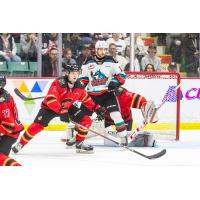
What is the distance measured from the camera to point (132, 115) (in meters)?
6.26

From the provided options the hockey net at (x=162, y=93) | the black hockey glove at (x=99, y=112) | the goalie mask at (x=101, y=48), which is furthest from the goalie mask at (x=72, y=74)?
the hockey net at (x=162, y=93)

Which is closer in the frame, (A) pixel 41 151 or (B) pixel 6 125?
(B) pixel 6 125

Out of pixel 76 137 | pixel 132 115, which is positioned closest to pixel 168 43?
pixel 132 115

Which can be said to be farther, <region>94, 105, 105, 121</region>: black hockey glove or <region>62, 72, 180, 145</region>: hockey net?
<region>62, 72, 180, 145</region>: hockey net

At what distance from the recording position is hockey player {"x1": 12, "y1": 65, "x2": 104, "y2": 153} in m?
5.56

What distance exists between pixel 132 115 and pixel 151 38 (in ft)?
5.85

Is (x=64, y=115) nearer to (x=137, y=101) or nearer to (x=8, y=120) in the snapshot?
(x=8, y=120)

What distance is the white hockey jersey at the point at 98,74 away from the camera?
5.78 metres

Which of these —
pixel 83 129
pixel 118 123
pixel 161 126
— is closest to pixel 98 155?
pixel 83 129

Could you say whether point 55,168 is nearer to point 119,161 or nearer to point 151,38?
point 119,161

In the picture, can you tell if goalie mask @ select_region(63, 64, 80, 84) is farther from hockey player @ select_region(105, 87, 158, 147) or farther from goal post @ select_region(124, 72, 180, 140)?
goal post @ select_region(124, 72, 180, 140)

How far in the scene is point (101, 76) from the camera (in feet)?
19.0

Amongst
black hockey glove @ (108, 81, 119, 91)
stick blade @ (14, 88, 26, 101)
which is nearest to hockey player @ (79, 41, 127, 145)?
black hockey glove @ (108, 81, 119, 91)

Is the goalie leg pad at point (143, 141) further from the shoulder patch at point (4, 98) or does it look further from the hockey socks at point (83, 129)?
the shoulder patch at point (4, 98)
